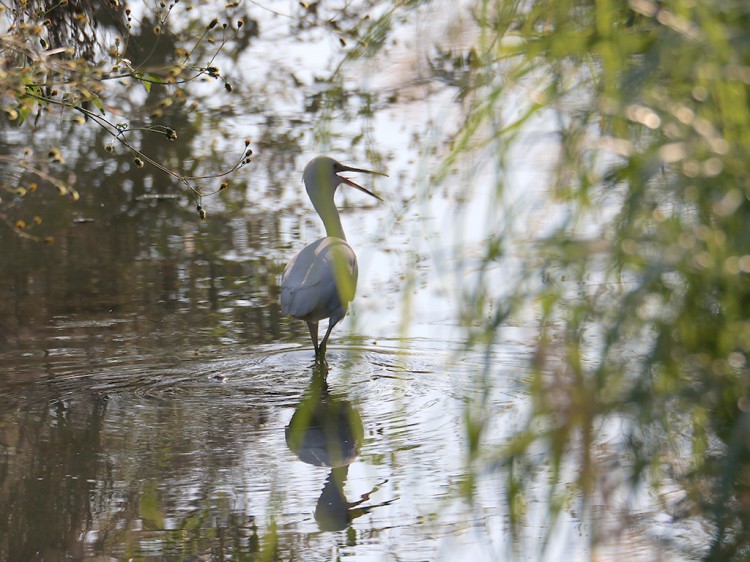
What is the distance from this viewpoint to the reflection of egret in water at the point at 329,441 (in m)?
4.27

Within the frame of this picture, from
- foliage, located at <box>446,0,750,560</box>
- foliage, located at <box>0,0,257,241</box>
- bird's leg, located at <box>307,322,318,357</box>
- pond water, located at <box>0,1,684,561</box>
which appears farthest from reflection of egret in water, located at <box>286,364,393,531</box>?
foliage, located at <box>446,0,750,560</box>

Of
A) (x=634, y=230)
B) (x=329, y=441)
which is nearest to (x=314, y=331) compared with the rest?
(x=329, y=441)

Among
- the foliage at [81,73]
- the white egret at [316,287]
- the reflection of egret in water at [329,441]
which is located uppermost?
the foliage at [81,73]

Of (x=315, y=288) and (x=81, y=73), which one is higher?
(x=81, y=73)

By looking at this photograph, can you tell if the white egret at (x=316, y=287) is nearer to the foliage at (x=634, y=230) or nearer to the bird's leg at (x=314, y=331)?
the bird's leg at (x=314, y=331)

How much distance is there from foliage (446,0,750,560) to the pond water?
4.8 inches

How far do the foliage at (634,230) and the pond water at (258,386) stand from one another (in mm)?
123

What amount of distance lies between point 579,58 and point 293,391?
354cm

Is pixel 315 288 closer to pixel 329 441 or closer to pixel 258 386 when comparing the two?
pixel 258 386

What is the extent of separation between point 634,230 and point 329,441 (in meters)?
3.18

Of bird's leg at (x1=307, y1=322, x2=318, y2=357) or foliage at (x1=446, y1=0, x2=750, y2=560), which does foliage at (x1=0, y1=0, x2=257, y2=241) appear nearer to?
bird's leg at (x1=307, y1=322, x2=318, y2=357)

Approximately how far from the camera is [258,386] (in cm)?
556

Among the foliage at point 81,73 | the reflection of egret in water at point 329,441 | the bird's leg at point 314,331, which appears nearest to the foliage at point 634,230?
the foliage at point 81,73

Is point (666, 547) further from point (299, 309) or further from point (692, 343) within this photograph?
point (299, 309)
